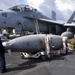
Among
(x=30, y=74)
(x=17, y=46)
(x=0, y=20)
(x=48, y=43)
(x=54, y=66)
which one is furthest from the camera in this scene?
(x=0, y=20)

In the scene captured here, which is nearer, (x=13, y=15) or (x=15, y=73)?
(x=15, y=73)

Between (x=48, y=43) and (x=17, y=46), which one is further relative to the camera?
(x=48, y=43)

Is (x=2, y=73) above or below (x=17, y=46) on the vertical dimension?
below

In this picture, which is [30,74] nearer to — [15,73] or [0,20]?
[15,73]

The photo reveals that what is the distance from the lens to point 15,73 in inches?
323

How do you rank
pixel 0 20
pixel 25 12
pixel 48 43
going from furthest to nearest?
1. pixel 25 12
2. pixel 0 20
3. pixel 48 43

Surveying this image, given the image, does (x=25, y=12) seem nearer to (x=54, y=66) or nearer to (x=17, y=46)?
(x=17, y=46)

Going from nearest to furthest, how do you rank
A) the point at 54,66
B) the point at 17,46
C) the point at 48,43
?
A: the point at 54,66 < the point at 17,46 < the point at 48,43

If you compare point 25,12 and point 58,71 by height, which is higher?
point 25,12

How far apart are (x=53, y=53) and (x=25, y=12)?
32.5 feet

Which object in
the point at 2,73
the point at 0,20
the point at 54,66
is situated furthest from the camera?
the point at 0,20

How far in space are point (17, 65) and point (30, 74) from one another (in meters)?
1.88

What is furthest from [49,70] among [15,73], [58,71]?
[15,73]

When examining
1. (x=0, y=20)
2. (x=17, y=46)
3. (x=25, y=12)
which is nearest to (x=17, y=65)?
(x=17, y=46)
